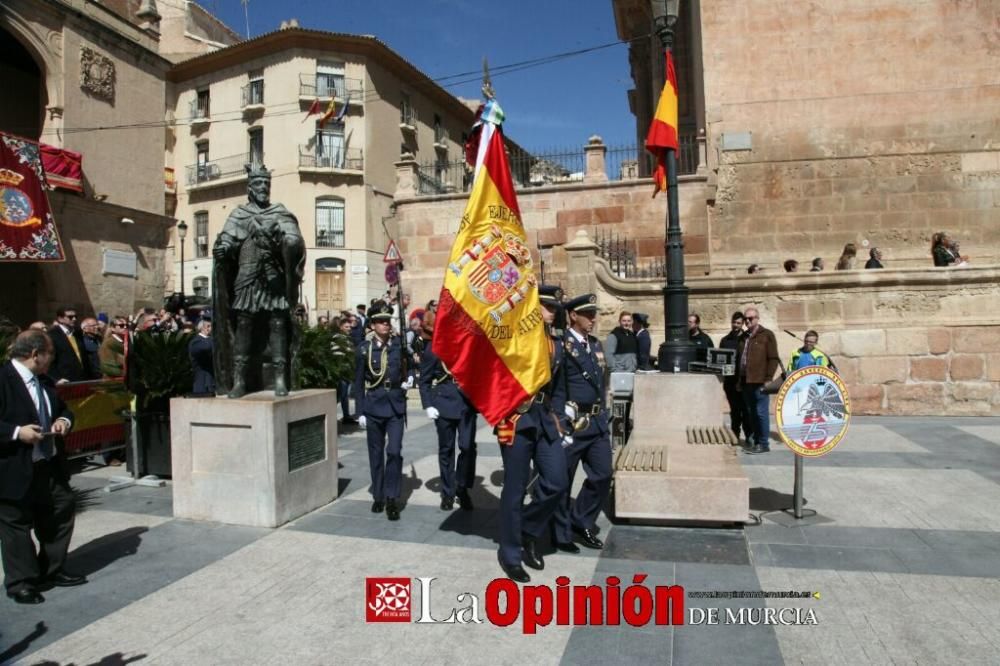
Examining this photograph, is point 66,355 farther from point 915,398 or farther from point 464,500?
point 915,398

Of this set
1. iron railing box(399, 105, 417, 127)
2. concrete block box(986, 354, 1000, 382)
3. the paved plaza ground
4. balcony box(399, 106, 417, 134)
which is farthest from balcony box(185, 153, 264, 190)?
concrete block box(986, 354, 1000, 382)

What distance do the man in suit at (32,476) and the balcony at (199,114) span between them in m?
36.8

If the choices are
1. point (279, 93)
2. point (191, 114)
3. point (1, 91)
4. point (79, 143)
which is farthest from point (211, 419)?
point (191, 114)

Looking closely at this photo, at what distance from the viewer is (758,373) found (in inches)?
346

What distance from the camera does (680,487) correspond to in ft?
17.8

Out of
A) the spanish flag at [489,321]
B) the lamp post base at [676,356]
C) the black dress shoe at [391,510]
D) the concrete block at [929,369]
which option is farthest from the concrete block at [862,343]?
the black dress shoe at [391,510]

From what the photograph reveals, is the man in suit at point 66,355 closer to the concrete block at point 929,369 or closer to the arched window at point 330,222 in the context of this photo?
the concrete block at point 929,369

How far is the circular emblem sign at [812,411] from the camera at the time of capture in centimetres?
561

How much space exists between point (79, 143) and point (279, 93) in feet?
56.0

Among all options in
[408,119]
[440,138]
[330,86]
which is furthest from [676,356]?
[440,138]

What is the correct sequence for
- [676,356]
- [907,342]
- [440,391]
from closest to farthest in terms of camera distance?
[440,391]
[676,356]
[907,342]

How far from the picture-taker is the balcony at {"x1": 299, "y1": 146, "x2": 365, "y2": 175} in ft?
111

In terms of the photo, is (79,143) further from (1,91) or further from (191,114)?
(191,114)

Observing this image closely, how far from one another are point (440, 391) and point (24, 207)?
14.6 metres
